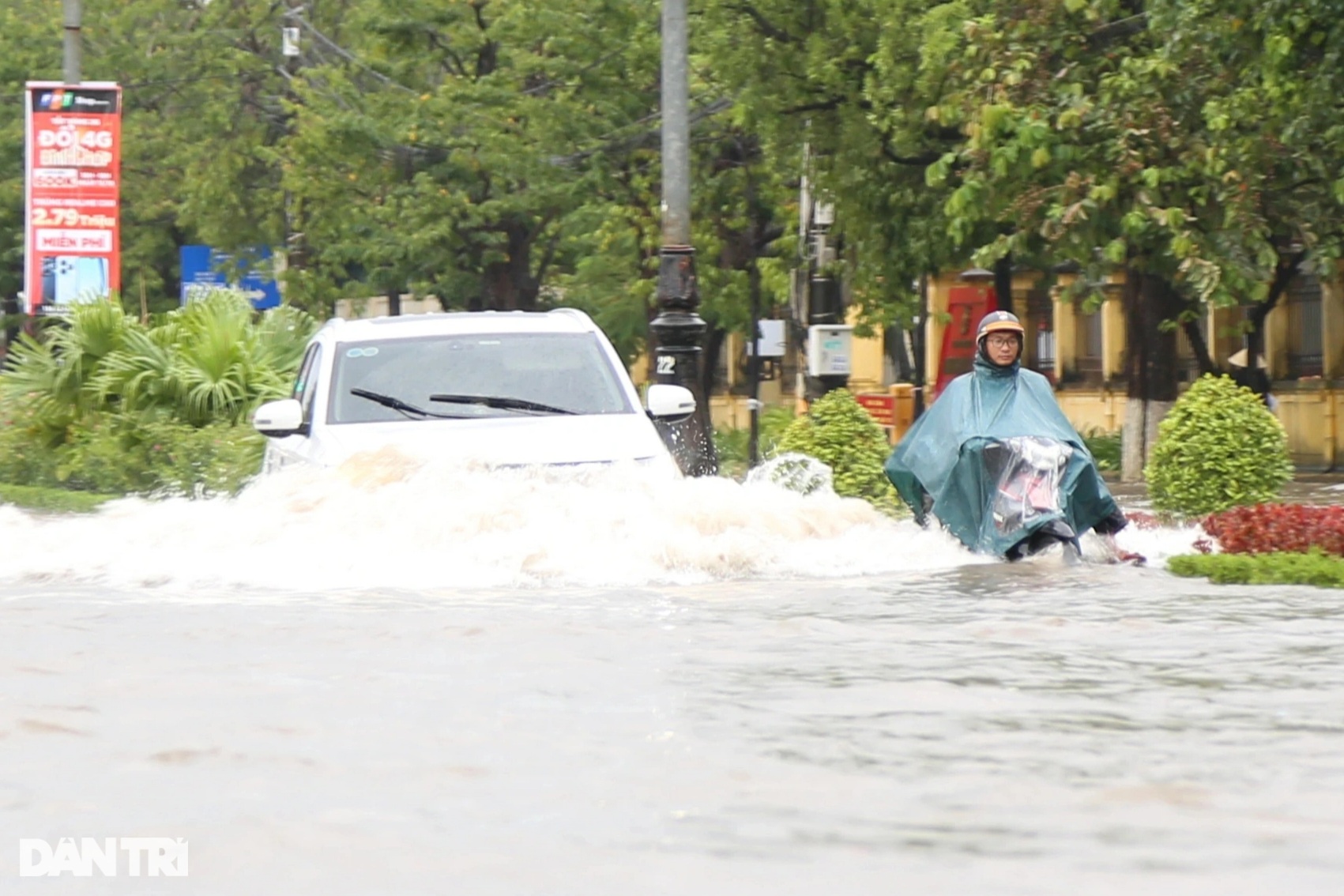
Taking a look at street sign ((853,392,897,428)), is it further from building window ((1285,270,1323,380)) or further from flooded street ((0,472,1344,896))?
building window ((1285,270,1323,380))

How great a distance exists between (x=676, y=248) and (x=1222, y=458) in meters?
5.46

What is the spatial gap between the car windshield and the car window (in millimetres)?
237

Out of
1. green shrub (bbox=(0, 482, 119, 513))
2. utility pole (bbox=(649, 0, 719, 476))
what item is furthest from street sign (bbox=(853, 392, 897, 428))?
green shrub (bbox=(0, 482, 119, 513))

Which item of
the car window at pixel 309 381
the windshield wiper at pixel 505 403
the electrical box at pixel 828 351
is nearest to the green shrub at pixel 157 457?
the car window at pixel 309 381

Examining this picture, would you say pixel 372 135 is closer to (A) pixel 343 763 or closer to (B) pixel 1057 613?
(B) pixel 1057 613

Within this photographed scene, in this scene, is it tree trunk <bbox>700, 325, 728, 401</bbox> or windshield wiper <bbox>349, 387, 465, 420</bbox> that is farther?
tree trunk <bbox>700, 325, 728, 401</bbox>

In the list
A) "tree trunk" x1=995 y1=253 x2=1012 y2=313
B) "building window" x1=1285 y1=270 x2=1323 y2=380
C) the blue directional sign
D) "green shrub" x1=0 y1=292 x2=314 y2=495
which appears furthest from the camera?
the blue directional sign

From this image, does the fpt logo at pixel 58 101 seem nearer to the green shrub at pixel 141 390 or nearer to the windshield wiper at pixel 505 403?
the green shrub at pixel 141 390

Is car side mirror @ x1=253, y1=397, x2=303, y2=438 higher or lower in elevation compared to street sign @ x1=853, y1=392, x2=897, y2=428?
lower

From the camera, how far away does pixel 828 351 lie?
2592 centimetres

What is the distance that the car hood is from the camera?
14.1 meters

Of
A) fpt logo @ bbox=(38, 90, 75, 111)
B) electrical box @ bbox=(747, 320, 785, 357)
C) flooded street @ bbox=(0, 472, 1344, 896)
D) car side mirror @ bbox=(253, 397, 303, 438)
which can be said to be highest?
fpt logo @ bbox=(38, 90, 75, 111)

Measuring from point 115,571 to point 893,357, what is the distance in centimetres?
3796

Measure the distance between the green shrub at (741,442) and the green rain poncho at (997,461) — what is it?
34.1 feet
